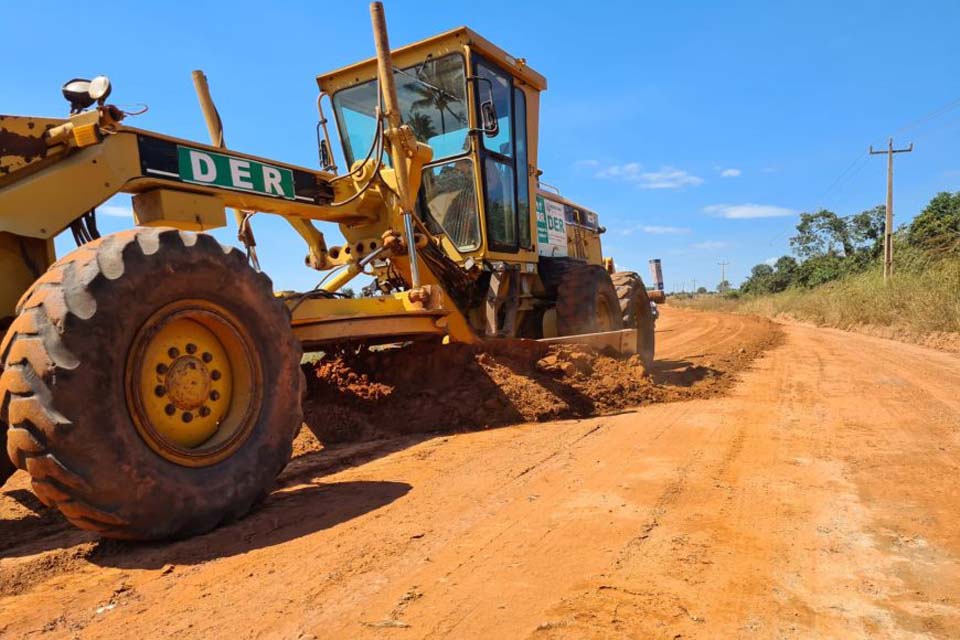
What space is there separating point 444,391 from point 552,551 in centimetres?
287

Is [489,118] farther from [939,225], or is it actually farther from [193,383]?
[939,225]

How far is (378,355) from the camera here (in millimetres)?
5609

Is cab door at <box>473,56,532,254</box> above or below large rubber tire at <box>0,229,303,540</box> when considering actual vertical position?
above

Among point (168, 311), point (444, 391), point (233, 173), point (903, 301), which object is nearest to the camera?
point (168, 311)

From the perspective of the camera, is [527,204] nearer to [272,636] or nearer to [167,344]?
[167,344]

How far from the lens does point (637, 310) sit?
9.25 meters

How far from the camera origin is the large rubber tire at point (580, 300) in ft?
24.5

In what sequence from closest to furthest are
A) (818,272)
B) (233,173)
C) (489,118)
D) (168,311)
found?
(168,311) → (233,173) → (489,118) → (818,272)

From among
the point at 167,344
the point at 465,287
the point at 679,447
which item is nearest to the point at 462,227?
the point at 465,287

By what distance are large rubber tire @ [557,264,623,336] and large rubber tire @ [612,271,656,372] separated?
642 mm

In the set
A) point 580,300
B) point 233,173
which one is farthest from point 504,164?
point 233,173

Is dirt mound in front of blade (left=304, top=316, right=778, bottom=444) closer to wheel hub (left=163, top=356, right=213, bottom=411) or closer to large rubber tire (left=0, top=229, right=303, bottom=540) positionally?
wheel hub (left=163, top=356, right=213, bottom=411)

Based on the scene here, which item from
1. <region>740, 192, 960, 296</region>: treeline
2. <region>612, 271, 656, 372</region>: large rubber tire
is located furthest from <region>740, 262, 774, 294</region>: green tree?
<region>612, 271, 656, 372</region>: large rubber tire

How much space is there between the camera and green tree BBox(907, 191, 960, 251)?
15.3 meters
